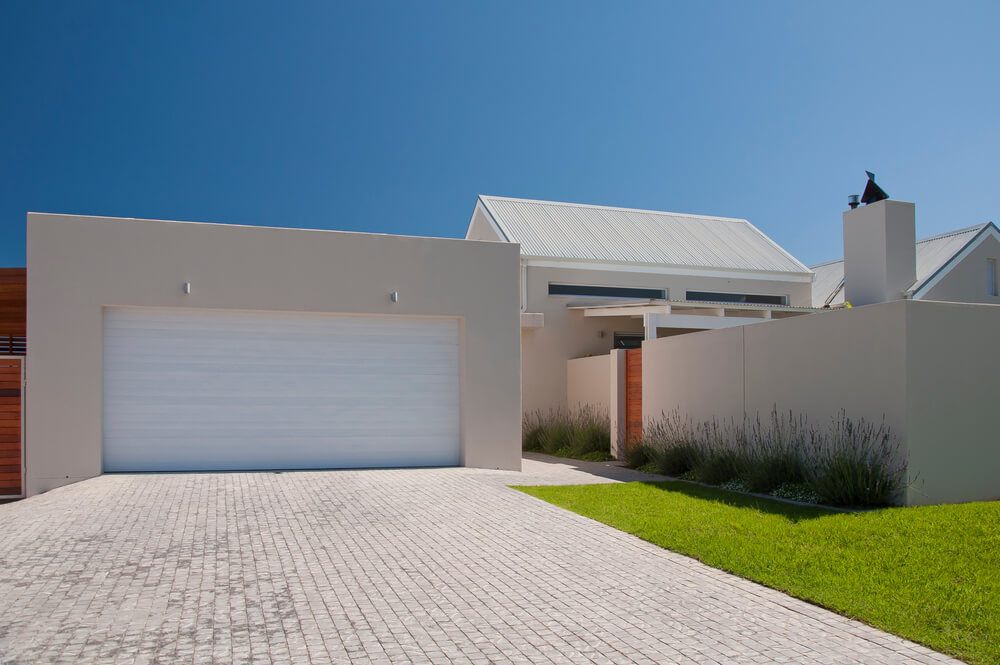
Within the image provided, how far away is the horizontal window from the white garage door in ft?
27.4

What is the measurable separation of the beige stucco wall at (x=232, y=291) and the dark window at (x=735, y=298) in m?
10.9

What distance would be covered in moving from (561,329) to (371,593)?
1498 centimetres

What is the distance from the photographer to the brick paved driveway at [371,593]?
4242 mm

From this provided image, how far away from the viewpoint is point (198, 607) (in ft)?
16.5

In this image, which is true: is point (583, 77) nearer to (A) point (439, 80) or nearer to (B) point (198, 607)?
(A) point (439, 80)

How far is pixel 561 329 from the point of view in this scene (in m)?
20.0

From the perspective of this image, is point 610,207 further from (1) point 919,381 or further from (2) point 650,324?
(1) point 919,381

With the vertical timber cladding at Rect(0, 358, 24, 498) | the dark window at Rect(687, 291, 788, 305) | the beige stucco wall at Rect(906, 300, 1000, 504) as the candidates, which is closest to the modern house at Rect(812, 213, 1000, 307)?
the dark window at Rect(687, 291, 788, 305)

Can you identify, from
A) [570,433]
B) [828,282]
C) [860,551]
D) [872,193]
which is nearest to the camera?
[860,551]

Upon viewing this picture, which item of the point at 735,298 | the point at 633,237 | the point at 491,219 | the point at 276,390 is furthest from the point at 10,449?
the point at 735,298

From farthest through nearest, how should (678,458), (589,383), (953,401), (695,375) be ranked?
(589,383) < (695,375) < (678,458) < (953,401)

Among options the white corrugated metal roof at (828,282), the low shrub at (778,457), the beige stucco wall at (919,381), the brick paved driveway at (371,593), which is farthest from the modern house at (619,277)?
the brick paved driveway at (371,593)

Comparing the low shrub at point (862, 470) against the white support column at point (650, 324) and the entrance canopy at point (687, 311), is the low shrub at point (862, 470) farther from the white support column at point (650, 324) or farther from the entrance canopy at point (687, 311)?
the white support column at point (650, 324)

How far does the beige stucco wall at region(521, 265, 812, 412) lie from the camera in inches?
767
